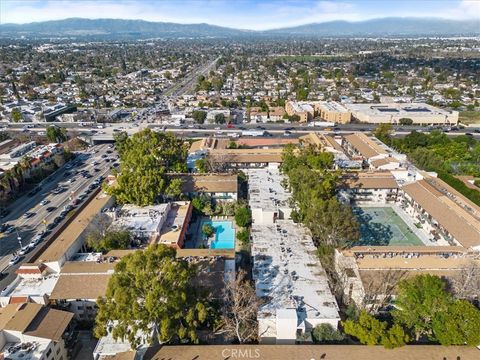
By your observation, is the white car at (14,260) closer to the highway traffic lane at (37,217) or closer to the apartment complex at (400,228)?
the highway traffic lane at (37,217)

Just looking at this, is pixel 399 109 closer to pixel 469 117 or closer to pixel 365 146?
pixel 469 117

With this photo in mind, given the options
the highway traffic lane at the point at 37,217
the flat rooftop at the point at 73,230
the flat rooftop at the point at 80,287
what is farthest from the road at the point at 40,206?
the flat rooftop at the point at 80,287

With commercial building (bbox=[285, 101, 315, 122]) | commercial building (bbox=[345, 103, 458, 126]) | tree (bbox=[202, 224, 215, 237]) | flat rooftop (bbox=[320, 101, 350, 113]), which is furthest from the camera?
flat rooftop (bbox=[320, 101, 350, 113])

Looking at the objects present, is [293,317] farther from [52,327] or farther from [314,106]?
[314,106]

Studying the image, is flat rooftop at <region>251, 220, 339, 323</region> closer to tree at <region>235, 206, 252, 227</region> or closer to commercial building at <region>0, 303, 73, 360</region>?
tree at <region>235, 206, 252, 227</region>

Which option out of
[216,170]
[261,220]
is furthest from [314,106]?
[261,220]

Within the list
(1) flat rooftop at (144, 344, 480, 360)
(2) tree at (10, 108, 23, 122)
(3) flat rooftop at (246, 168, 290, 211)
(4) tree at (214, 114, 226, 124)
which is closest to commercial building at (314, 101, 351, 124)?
(4) tree at (214, 114, 226, 124)

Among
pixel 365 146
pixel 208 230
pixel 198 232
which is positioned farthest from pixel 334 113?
pixel 208 230
